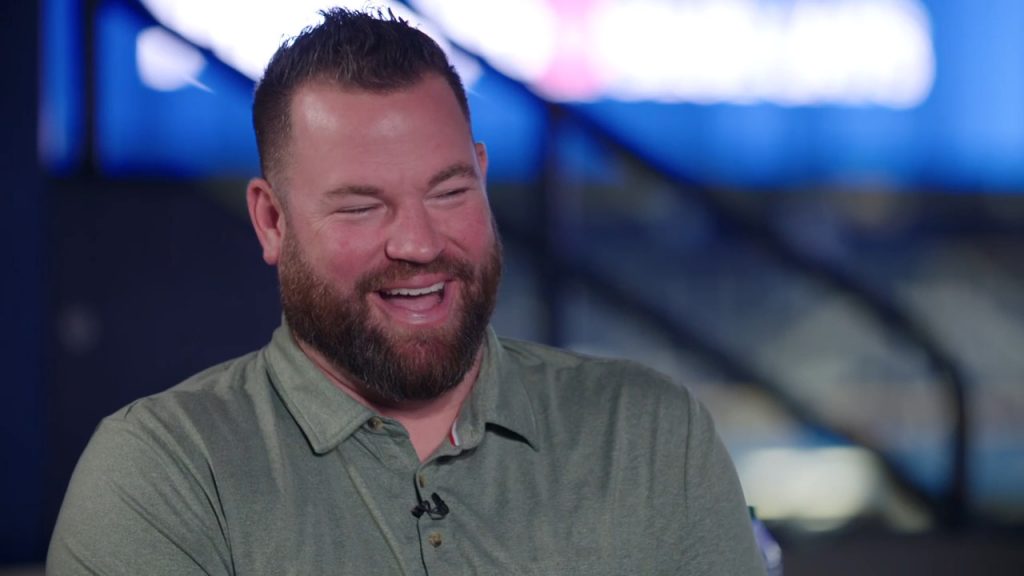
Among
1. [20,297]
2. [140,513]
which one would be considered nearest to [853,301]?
[20,297]

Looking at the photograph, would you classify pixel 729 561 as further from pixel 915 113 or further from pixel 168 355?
pixel 915 113

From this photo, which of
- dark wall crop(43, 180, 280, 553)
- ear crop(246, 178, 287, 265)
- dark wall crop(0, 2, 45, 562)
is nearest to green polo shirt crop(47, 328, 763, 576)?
ear crop(246, 178, 287, 265)

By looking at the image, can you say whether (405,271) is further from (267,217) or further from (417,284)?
(267,217)

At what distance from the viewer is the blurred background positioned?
13.6ft

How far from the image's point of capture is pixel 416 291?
1.39 m

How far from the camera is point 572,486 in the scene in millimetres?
1435

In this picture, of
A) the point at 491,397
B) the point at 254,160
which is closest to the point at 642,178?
the point at 254,160

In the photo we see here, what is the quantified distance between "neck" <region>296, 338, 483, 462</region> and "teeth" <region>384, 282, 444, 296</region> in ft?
0.38

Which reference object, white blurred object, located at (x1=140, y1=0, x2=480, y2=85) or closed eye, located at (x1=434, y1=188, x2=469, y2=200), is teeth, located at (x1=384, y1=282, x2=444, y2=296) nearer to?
closed eye, located at (x1=434, y1=188, x2=469, y2=200)

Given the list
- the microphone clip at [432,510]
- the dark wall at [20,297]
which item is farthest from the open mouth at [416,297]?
the dark wall at [20,297]

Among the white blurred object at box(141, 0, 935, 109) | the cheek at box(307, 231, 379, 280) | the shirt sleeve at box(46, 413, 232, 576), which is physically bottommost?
the shirt sleeve at box(46, 413, 232, 576)

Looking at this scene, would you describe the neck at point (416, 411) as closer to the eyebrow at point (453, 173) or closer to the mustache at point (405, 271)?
the mustache at point (405, 271)

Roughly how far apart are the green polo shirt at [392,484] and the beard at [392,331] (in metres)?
0.05

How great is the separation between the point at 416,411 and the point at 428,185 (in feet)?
0.91
